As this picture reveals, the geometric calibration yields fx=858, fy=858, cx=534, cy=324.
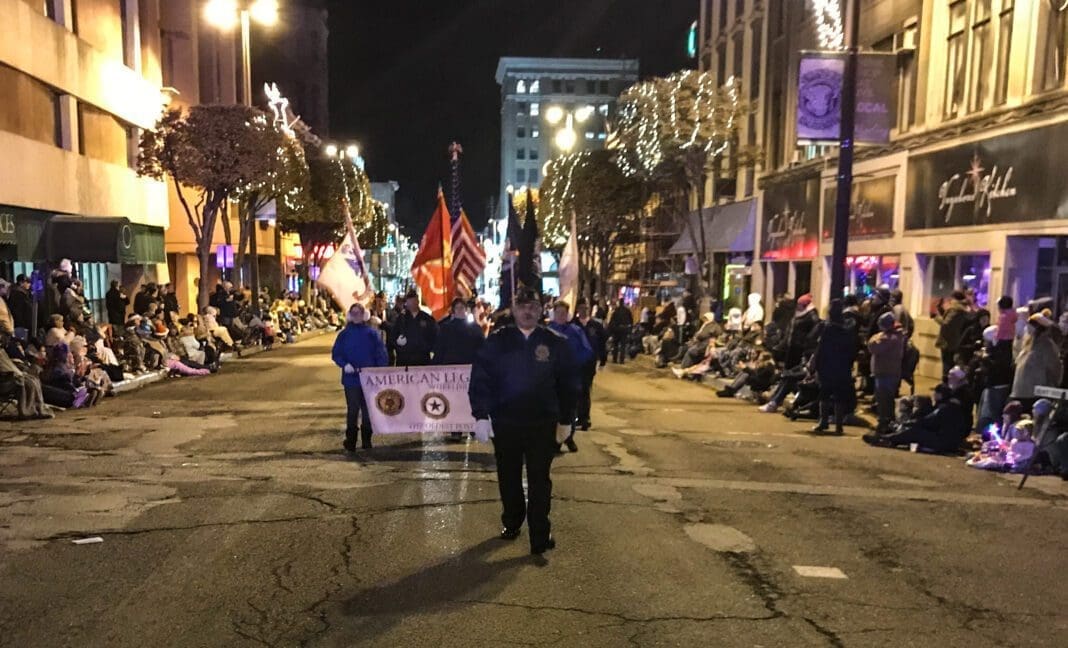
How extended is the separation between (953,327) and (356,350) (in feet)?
31.0

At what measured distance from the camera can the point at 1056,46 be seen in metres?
14.9

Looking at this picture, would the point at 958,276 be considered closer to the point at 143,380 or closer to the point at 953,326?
the point at 953,326

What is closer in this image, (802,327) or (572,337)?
(572,337)

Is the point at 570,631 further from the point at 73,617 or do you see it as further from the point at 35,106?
the point at 35,106

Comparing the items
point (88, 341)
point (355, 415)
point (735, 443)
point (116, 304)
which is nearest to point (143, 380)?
point (88, 341)

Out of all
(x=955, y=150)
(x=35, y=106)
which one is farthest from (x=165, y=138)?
(x=955, y=150)

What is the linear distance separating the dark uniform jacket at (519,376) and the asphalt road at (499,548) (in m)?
0.99

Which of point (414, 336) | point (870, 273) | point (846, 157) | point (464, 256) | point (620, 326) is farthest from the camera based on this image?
point (620, 326)

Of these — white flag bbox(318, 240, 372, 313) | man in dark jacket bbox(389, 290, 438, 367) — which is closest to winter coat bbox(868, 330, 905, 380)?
man in dark jacket bbox(389, 290, 438, 367)

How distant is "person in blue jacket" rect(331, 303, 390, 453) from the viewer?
30.9ft

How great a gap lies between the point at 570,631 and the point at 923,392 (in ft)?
43.6

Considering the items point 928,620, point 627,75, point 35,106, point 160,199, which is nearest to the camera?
point 928,620

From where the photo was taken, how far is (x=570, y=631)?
4.62 m

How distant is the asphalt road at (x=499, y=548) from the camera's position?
15.5 feet
